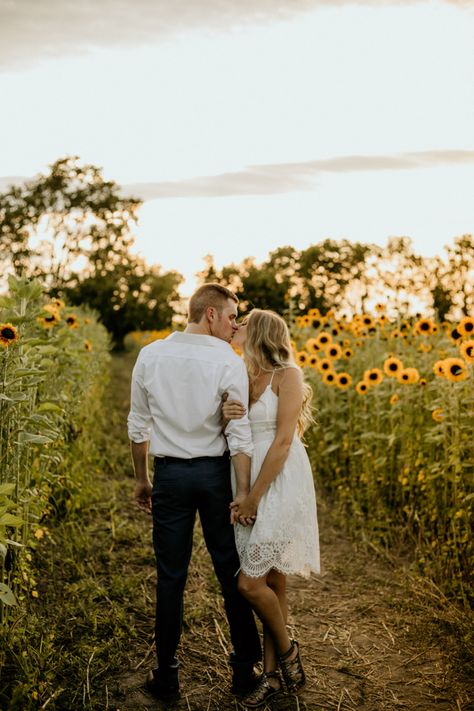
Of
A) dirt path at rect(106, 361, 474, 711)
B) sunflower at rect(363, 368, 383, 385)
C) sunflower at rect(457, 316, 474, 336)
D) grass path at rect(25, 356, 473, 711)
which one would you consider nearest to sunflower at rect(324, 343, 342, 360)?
sunflower at rect(363, 368, 383, 385)

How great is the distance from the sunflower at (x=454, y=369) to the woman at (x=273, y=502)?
5.69ft

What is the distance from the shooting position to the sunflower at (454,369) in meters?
4.89

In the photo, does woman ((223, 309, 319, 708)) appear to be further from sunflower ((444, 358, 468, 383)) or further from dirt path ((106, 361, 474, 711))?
sunflower ((444, 358, 468, 383))

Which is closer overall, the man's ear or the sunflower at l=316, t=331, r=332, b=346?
the man's ear

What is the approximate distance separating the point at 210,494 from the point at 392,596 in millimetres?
2048

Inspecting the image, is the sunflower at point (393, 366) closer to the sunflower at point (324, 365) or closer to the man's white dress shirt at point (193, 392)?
the sunflower at point (324, 365)

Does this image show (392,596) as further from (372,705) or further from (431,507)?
(372,705)

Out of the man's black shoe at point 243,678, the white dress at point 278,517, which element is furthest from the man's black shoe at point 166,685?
the white dress at point 278,517

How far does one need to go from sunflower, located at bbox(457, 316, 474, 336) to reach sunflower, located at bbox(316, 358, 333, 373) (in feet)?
6.58

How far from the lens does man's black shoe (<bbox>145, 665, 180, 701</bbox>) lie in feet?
11.5

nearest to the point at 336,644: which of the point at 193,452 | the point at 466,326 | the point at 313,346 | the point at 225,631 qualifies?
the point at 225,631

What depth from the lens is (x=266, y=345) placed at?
352cm

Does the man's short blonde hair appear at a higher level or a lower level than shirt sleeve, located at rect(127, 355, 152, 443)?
higher

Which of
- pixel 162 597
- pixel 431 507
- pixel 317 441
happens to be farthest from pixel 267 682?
pixel 317 441
